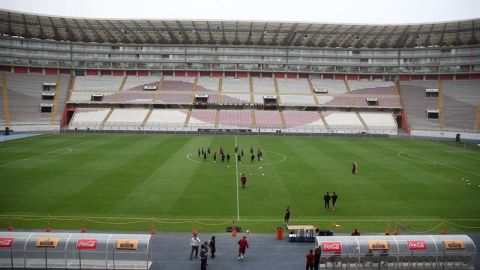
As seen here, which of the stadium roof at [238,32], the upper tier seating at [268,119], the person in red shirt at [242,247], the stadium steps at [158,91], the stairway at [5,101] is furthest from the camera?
the stadium steps at [158,91]

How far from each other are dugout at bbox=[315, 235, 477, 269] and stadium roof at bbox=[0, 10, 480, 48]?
59.0m

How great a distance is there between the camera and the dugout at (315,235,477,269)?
1480 centimetres

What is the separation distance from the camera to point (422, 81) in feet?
261

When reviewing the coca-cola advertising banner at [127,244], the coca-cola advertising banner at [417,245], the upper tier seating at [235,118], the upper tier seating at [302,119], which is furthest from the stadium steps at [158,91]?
the coca-cola advertising banner at [417,245]

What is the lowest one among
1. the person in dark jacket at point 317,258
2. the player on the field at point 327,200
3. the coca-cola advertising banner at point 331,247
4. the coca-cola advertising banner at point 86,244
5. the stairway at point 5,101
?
the person in dark jacket at point 317,258

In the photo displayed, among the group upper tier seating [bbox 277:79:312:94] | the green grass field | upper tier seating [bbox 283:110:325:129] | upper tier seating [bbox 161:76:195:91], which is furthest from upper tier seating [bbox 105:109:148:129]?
upper tier seating [bbox 277:79:312:94]

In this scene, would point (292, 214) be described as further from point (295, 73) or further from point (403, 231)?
point (295, 73)

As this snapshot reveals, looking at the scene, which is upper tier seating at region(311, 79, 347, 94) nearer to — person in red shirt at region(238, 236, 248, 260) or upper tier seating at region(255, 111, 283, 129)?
upper tier seating at region(255, 111, 283, 129)

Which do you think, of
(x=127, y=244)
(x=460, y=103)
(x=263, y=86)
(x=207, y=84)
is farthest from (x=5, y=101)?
(x=460, y=103)

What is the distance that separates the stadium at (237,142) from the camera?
16.1 m

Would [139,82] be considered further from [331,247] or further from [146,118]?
[331,247]

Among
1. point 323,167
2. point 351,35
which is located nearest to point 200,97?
point 351,35

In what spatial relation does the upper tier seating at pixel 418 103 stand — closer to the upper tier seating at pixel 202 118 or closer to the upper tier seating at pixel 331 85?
the upper tier seating at pixel 331 85

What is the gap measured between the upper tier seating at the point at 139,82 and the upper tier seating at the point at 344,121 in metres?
38.2
